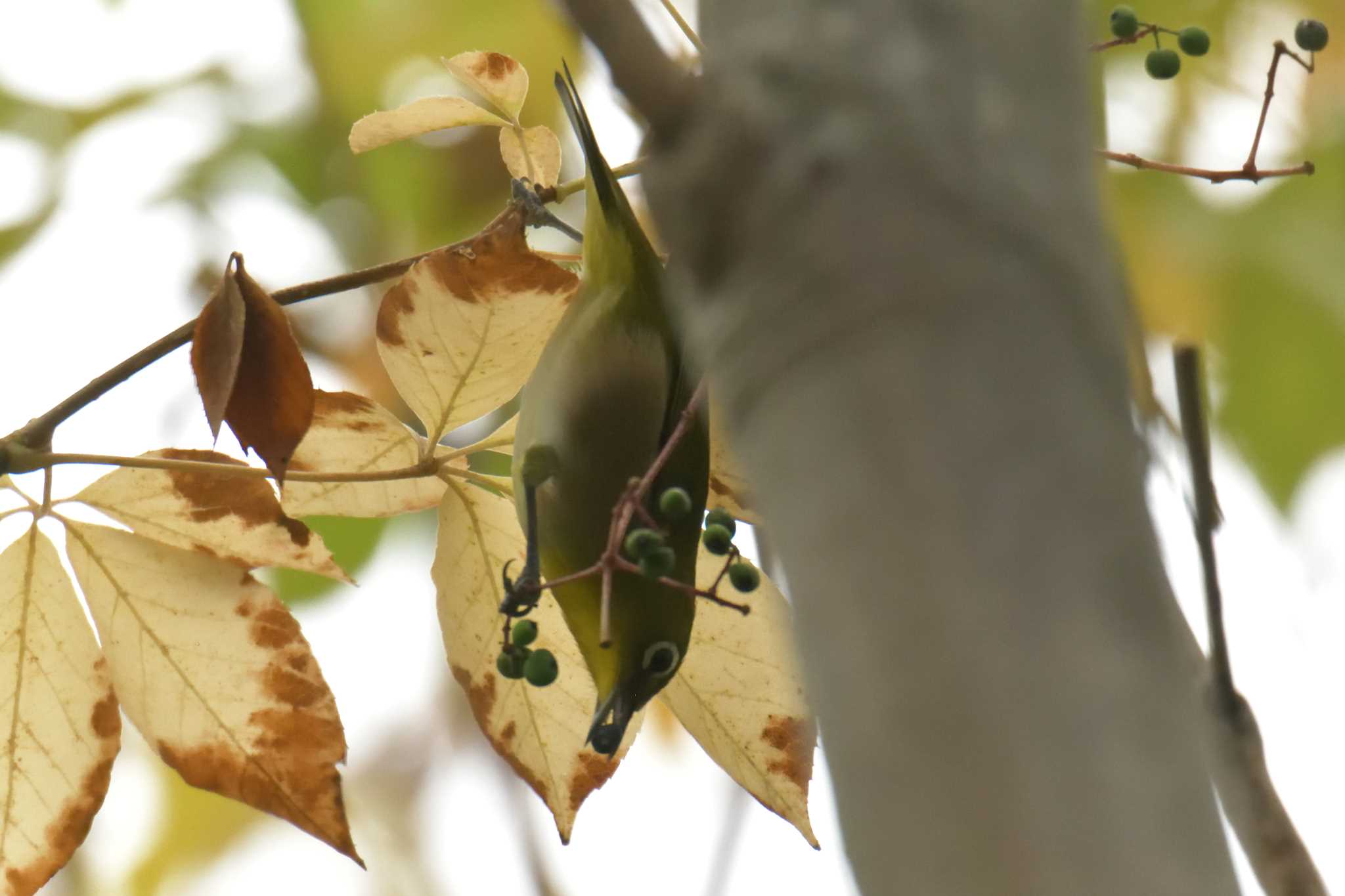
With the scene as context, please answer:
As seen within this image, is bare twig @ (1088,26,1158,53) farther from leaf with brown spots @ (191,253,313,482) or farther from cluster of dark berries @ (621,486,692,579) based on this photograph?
leaf with brown spots @ (191,253,313,482)

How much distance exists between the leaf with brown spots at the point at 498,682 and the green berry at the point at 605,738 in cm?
2

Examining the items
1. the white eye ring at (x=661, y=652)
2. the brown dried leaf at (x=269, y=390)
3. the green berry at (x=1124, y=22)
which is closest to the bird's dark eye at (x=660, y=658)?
the white eye ring at (x=661, y=652)

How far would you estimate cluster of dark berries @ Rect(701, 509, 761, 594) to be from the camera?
829mm

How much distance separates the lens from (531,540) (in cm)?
82

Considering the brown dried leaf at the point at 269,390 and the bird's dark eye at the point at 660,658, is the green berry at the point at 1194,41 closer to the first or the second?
the bird's dark eye at the point at 660,658

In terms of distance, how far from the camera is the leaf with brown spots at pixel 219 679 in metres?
0.84

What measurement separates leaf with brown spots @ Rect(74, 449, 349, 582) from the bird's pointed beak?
0.59 feet

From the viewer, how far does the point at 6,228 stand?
71.4 inches

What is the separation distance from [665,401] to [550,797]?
0.26m

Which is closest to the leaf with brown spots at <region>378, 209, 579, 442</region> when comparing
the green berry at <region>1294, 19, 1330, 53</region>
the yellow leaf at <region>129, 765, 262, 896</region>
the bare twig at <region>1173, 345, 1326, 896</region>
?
the bare twig at <region>1173, 345, 1326, 896</region>

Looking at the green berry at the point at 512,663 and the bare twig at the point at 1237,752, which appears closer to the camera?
the bare twig at the point at 1237,752

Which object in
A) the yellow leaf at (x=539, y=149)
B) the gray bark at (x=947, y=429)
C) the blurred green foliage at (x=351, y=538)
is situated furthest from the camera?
the blurred green foliage at (x=351, y=538)

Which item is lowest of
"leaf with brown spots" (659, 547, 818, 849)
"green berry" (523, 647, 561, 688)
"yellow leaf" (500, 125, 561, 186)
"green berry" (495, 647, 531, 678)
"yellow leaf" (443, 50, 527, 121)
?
"leaf with brown spots" (659, 547, 818, 849)

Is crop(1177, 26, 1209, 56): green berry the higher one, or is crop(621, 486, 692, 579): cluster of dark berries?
crop(1177, 26, 1209, 56): green berry
